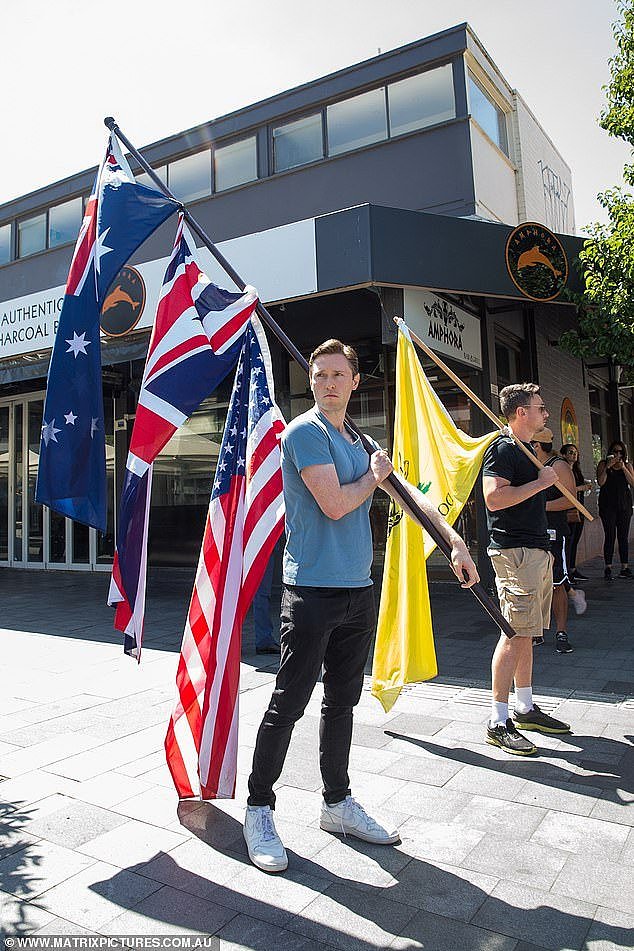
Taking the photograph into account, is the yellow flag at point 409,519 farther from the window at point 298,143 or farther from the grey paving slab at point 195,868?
the window at point 298,143

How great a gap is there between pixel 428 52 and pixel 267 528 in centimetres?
1083

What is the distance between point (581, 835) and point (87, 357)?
3299 millimetres

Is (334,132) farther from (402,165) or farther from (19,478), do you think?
(19,478)

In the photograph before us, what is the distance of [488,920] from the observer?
8.11ft

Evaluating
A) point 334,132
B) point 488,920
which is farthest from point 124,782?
point 334,132

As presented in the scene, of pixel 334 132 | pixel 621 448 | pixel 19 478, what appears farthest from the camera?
pixel 19 478

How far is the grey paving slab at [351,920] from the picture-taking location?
237 cm

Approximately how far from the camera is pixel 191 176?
14.1m

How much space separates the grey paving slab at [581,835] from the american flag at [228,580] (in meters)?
1.42

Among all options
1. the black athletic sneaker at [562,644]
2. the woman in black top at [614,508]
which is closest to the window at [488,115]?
the woman in black top at [614,508]

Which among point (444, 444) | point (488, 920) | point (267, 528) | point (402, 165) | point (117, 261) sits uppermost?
point (402, 165)

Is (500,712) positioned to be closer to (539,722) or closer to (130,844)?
(539,722)

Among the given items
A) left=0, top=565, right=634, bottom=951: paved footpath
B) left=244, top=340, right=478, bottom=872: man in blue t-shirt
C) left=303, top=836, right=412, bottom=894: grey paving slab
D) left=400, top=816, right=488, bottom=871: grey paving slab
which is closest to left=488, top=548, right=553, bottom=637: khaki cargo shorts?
left=0, top=565, right=634, bottom=951: paved footpath

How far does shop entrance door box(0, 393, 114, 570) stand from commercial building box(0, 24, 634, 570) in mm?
46
